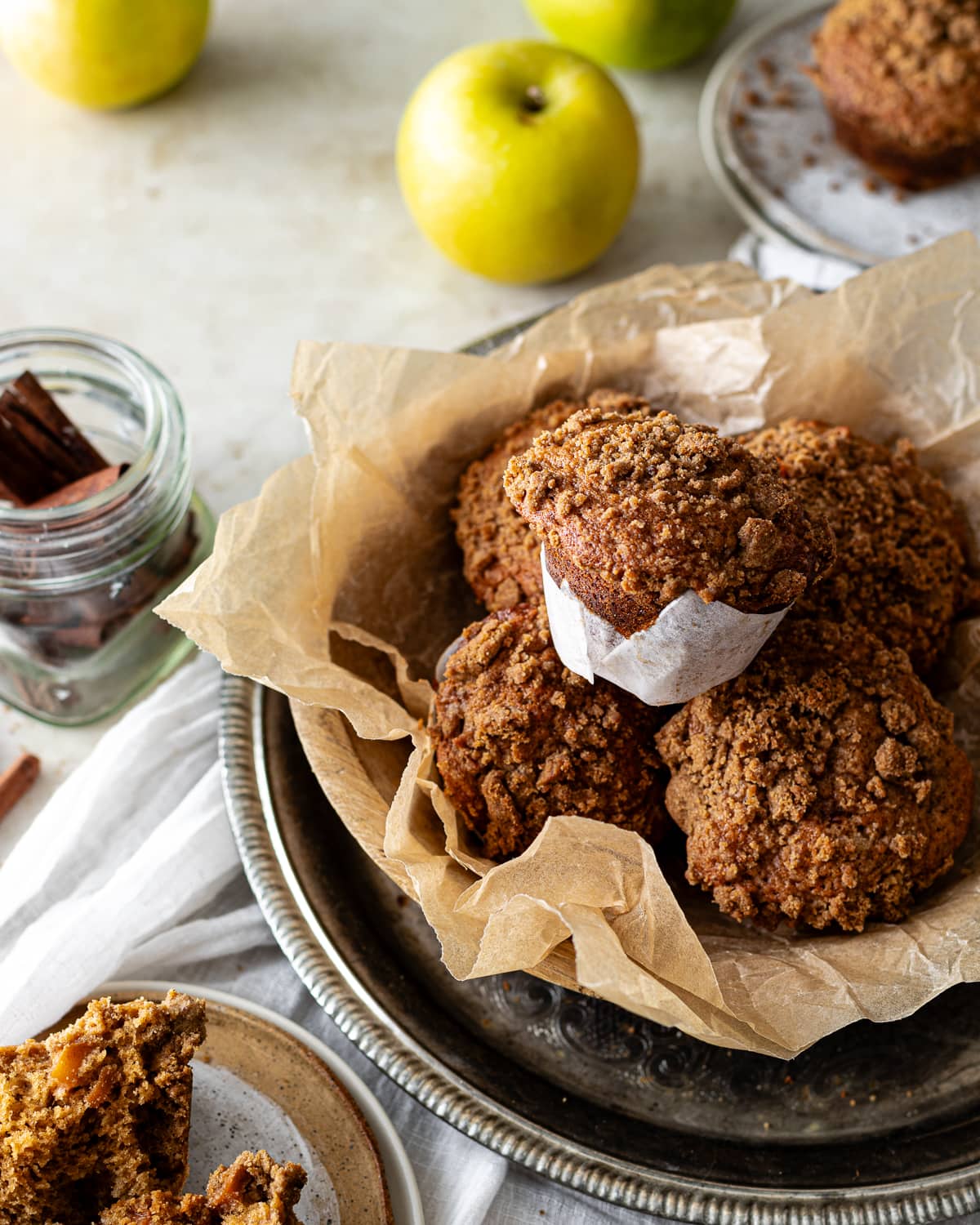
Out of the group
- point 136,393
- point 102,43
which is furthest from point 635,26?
point 136,393

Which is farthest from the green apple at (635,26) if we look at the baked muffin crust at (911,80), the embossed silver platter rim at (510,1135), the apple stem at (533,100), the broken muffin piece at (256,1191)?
the broken muffin piece at (256,1191)

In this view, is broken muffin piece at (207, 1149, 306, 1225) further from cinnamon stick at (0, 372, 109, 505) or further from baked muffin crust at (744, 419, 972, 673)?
cinnamon stick at (0, 372, 109, 505)

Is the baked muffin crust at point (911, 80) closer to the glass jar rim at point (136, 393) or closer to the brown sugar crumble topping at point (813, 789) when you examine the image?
the brown sugar crumble topping at point (813, 789)

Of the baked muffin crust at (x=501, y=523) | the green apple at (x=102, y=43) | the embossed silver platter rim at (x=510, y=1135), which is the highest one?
the green apple at (x=102, y=43)

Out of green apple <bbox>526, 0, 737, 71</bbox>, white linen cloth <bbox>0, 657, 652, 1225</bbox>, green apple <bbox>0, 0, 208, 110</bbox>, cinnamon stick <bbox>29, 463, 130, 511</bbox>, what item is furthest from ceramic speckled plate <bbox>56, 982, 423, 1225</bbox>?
green apple <bbox>526, 0, 737, 71</bbox>

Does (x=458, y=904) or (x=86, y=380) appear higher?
(x=86, y=380)

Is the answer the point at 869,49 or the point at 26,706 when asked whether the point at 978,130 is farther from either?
the point at 26,706

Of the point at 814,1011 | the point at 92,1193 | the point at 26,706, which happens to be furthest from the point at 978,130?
the point at 92,1193
